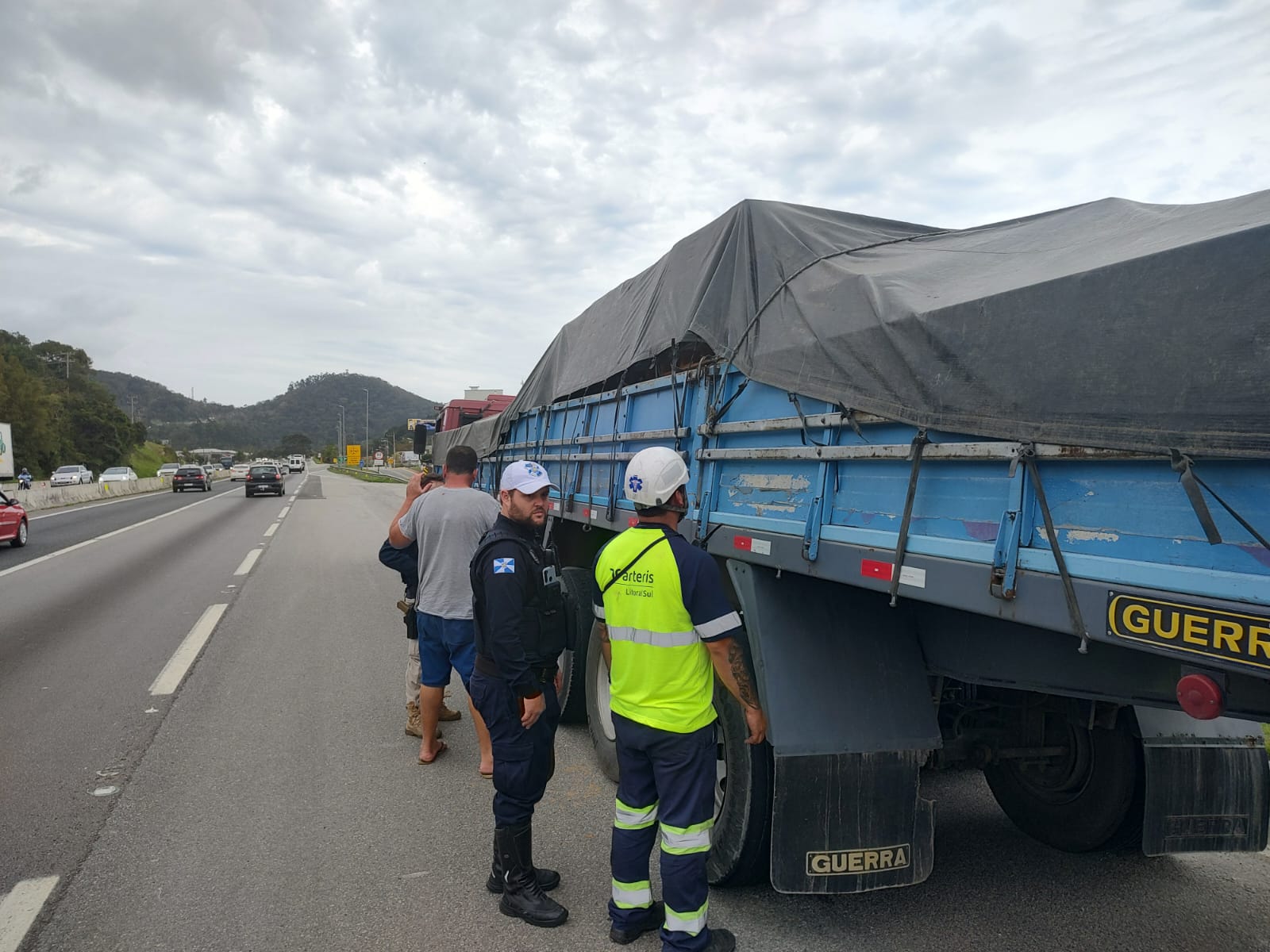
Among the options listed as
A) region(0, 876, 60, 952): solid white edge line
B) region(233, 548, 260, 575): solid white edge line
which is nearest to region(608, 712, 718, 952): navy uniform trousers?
region(0, 876, 60, 952): solid white edge line

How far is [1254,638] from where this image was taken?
5.85 feet

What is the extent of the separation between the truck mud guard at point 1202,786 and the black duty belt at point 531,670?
2376mm

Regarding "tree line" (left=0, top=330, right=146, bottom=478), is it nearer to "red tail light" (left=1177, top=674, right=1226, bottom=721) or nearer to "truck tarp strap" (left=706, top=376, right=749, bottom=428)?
"truck tarp strap" (left=706, top=376, right=749, bottom=428)

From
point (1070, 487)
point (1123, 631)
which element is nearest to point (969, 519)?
point (1070, 487)

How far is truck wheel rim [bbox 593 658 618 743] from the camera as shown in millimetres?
4836

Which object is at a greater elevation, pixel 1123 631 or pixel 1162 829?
pixel 1123 631

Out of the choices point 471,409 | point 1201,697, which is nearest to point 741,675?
point 1201,697

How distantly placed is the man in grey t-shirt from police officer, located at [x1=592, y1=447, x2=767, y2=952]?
172 centimetres

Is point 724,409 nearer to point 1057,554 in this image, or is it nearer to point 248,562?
point 1057,554

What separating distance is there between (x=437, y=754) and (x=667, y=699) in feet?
8.50

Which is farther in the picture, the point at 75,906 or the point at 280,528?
the point at 280,528

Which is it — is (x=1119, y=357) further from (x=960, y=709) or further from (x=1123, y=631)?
(x=960, y=709)

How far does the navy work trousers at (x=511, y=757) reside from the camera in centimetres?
341

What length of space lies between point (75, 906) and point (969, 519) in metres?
3.66
